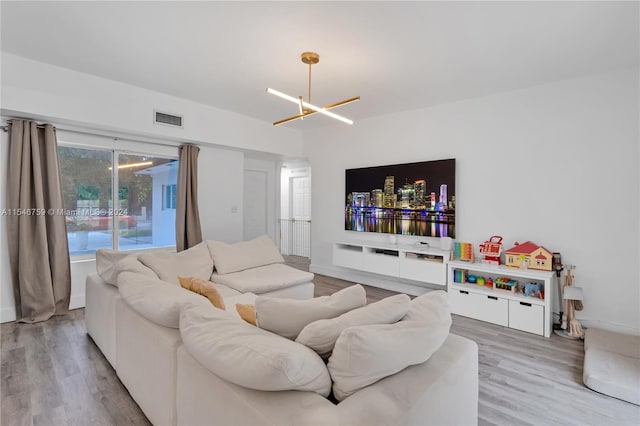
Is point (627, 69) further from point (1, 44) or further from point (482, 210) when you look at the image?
point (1, 44)

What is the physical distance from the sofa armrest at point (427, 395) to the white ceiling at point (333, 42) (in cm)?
222

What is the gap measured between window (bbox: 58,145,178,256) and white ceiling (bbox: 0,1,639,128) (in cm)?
113

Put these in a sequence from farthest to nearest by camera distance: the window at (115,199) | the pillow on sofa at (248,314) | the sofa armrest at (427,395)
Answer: the window at (115,199) → the pillow on sofa at (248,314) → the sofa armrest at (427,395)


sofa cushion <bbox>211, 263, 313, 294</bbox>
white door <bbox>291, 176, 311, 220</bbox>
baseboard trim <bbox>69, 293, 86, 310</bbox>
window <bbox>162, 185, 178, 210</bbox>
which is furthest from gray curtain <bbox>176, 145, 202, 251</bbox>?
white door <bbox>291, 176, 311, 220</bbox>

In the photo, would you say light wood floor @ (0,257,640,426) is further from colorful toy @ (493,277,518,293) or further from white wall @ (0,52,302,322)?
white wall @ (0,52,302,322)

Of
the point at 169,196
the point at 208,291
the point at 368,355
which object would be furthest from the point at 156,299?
the point at 169,196

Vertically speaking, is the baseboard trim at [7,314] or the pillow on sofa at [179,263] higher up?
the pillow on sofa at [179,263]

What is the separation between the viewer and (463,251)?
394 centimetres

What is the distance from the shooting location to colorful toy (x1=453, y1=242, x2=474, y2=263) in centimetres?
388

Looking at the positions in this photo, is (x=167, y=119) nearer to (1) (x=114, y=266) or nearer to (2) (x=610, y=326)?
(1) (x=114, y=266)

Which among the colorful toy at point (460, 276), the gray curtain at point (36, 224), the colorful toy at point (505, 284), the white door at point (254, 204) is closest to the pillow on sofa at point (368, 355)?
the colorful toy at point (505, 284)

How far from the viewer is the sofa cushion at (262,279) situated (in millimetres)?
3242

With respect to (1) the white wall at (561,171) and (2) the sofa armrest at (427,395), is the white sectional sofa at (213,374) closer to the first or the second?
(2) the sofa armrest at (427,395)

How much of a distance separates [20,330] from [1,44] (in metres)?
2.69
